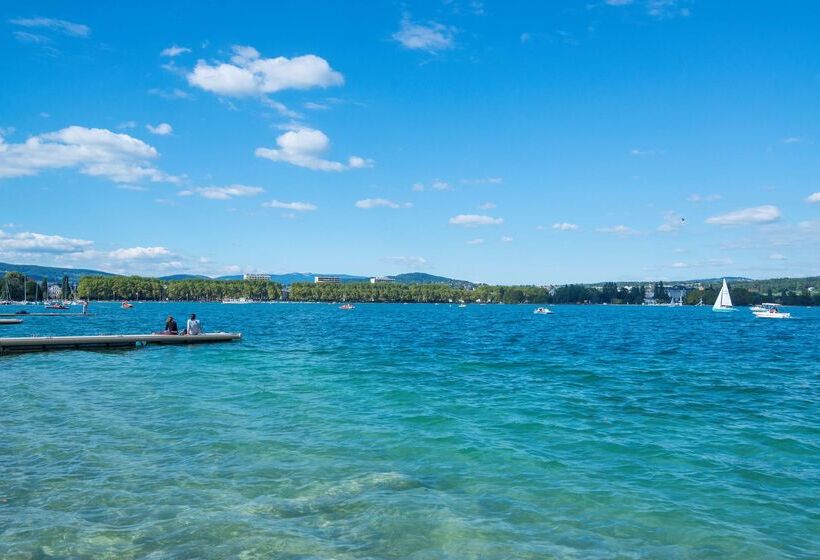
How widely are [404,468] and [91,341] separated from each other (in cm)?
3756

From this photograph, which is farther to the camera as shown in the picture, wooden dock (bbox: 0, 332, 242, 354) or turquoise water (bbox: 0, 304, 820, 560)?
wooden dock (bbox: 0, 332, 242, 354)

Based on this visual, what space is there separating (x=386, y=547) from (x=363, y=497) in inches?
88.3

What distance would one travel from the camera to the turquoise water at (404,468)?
9.53 metres

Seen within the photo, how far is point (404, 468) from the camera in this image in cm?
1350

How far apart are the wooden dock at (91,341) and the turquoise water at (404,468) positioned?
14.0 meters

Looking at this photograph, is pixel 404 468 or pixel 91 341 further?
pixel 91 341

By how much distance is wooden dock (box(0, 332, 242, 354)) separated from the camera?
39812mm

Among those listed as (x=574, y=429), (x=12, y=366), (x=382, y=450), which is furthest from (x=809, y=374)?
(x=12, y=366)

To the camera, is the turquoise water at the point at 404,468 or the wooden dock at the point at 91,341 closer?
the turquoise water at the point at 404,468

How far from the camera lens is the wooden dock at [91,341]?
39.8 m

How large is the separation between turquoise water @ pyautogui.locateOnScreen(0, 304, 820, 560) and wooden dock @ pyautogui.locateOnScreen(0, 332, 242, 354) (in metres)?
14.0

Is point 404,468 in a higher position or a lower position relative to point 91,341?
lower

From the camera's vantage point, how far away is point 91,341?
43.2 m

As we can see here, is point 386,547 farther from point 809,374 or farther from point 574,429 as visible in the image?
point 809,374
